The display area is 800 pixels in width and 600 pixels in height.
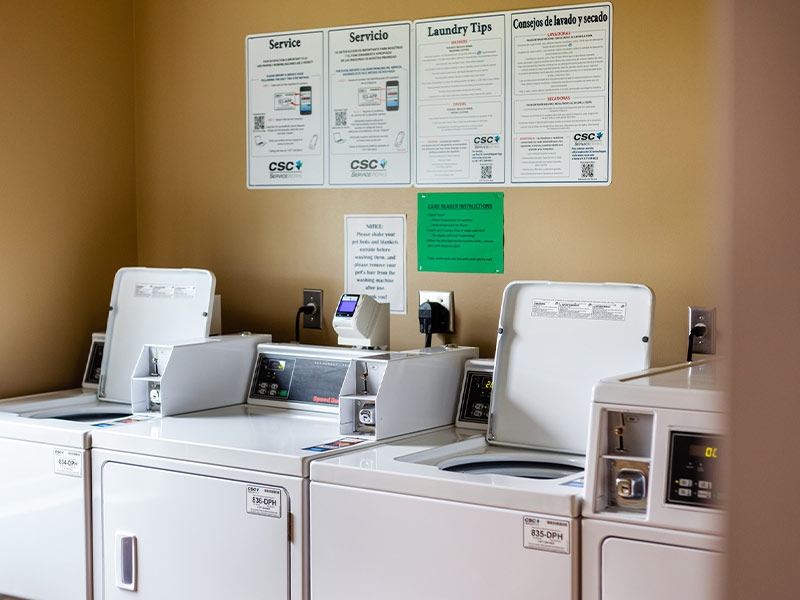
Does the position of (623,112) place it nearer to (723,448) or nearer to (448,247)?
(448,247)

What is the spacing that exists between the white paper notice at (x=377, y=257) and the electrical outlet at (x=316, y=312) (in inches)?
5.3

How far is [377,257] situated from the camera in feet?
11.1

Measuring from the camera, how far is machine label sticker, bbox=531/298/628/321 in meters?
2.64

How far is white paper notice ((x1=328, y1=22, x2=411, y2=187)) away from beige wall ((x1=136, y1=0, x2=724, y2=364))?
62 mm

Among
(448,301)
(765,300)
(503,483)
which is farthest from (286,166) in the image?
(765,300)

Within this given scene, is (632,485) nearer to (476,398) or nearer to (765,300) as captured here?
(476,398)

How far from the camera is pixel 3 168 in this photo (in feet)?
11.0

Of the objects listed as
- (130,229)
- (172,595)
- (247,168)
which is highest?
(247,168)

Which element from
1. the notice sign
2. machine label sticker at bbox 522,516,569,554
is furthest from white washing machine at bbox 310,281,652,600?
the notice sign

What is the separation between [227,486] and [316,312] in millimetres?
1132

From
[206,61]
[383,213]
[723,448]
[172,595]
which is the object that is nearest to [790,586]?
[723,448]

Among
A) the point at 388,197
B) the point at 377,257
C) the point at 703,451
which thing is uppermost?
the point at 388,197

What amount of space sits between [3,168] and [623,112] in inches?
87.6

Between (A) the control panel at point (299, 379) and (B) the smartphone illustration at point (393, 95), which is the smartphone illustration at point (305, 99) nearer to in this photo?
(B) the smartphone illustration at point (393, 95)
